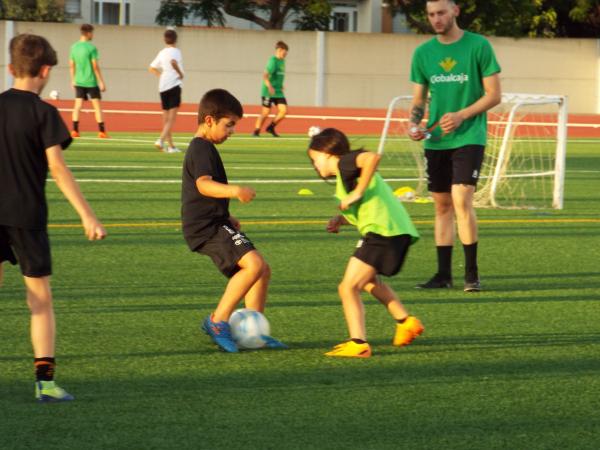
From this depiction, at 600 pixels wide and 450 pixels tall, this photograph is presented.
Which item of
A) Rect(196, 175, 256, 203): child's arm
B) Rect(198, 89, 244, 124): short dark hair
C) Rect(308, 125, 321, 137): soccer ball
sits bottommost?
Rect(196, 175, 256, 203): child's arm

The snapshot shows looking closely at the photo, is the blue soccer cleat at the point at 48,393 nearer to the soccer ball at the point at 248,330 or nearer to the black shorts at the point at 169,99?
the soccer ball at the point at 248,330

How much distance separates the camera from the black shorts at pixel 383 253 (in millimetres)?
6402

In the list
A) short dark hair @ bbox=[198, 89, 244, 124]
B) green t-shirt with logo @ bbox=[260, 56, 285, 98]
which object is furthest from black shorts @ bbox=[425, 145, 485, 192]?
green t-shirt with logo @ bbox=[260, 56, 285, 98]

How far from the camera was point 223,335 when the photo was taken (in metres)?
6.48

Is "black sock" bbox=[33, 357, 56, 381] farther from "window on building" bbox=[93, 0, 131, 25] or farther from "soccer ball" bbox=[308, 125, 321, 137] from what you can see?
"window on building" bbox=[93, 0, 131, 25]

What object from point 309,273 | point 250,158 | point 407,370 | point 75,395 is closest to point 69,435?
point 75,395

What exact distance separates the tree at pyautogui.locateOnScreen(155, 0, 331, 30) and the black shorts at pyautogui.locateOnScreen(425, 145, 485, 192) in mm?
37322

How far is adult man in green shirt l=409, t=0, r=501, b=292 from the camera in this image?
8375mm

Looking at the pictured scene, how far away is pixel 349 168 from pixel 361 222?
1.08ft

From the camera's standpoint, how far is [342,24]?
60.9 metres

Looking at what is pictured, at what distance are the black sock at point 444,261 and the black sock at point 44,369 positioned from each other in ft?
12.6

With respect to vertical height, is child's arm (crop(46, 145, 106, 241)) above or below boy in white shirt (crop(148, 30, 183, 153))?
above

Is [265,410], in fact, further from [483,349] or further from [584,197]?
[584,197]

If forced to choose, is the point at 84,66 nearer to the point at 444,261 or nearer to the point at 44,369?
the point at 444,261
